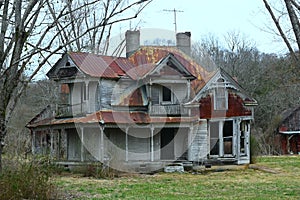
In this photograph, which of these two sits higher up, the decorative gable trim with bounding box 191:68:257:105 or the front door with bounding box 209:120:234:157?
the decorative gable trim with bounding box 191:68:257:105

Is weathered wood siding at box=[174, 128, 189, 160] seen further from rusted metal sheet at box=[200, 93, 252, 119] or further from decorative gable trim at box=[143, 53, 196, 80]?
decorative gable trim at box=[143, 53, 196, 80]

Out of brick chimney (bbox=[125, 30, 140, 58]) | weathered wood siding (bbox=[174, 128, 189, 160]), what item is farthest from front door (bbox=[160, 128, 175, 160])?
brick chimney (bbox=[125, 30, 140, 58])

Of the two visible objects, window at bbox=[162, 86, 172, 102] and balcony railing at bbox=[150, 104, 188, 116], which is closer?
balcony railing at bbox=[150, 104, 188, 116]

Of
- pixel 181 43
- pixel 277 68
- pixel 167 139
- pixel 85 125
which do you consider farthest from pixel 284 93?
pixel 85 125

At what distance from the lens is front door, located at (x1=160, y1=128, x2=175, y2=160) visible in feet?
101

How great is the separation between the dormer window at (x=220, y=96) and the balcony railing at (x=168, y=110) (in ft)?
6.12

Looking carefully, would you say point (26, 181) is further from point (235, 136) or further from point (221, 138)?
point (235, 136)

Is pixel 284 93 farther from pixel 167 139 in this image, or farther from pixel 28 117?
pixel 167 139

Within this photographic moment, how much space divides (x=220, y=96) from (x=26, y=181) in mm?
18241

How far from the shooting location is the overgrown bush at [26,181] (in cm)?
1325

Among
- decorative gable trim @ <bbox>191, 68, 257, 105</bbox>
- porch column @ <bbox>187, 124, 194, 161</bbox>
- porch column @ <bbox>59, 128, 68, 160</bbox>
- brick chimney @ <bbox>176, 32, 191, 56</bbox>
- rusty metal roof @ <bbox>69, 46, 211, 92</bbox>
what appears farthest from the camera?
brick chimney @ <bbox>176, 32, 191, 56</bbox>

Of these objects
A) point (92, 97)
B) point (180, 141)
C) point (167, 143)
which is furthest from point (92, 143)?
point (180, 141)

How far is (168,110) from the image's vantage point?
30.0 meters

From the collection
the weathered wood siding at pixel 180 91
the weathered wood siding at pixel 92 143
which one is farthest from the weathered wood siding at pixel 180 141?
the weathered wood siding at pixel 92 143
